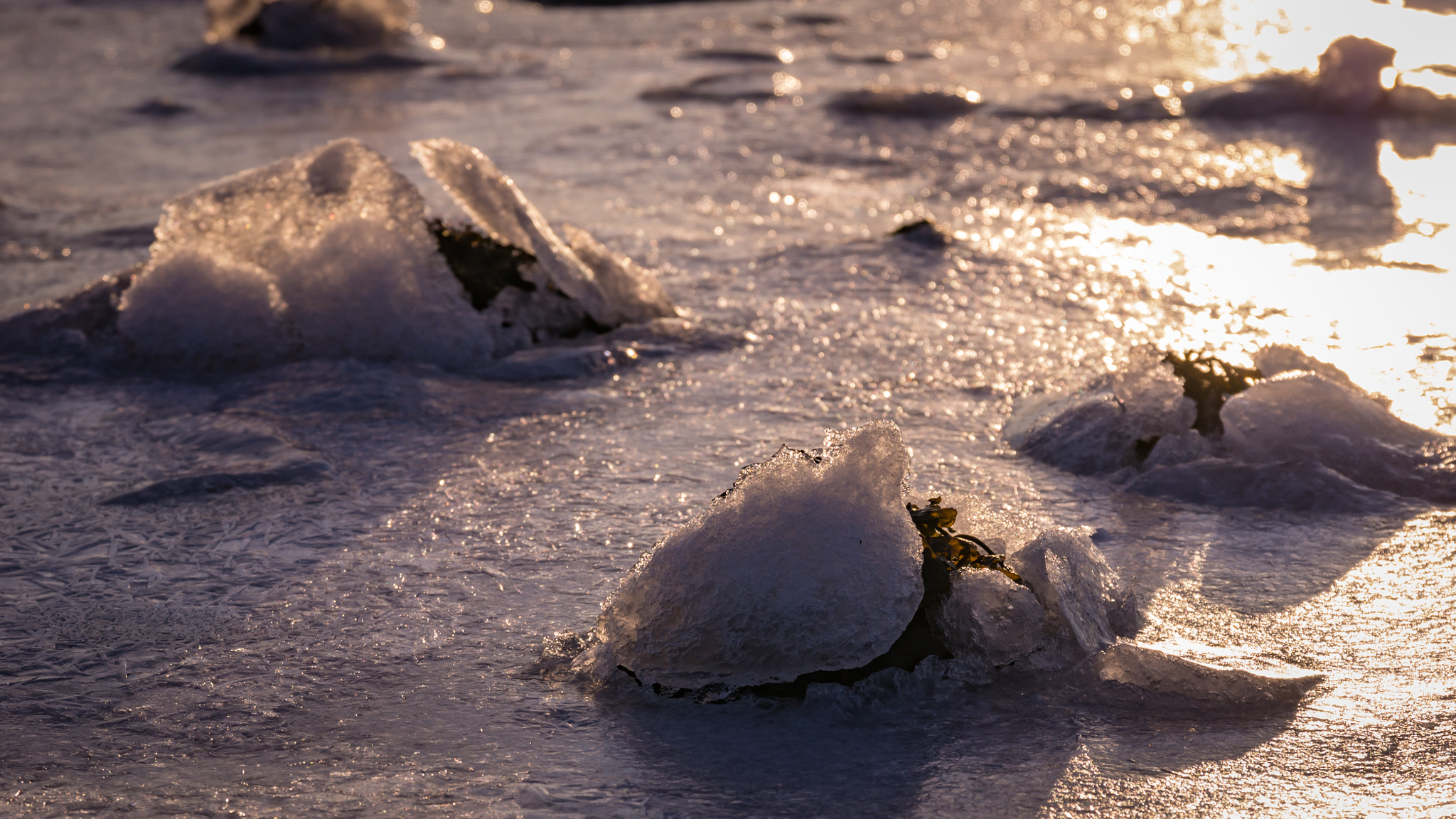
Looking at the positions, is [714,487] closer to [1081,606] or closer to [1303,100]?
[1081,606]

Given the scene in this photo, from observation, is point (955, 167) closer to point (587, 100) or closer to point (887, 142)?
point (887, 142)

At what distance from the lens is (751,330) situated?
3709 millimetres

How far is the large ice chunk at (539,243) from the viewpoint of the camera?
355cm

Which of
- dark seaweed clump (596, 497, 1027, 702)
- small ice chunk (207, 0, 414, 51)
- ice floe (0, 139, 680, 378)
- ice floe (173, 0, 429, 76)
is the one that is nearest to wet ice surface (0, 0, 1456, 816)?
dark seaweed clump (596, 497, 1027, 702)

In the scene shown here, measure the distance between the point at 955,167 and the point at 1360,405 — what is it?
2.92m

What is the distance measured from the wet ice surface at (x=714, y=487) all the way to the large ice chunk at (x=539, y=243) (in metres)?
0.17

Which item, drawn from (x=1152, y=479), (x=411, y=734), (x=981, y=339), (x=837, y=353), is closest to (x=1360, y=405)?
(x=1152, y=479)

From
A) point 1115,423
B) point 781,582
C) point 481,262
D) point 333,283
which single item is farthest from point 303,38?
point 781,582

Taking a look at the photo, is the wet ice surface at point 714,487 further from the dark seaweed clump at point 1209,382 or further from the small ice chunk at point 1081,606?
the dark seaweed clump at point 1209,382

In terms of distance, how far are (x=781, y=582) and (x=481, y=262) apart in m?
2.01

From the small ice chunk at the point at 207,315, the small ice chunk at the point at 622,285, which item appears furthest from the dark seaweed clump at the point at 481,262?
the small ice chunk at the point at 207,315

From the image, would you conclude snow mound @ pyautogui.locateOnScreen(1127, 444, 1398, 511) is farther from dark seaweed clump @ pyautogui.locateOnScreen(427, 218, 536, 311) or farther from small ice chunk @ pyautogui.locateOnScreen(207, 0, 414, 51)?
small ice chunk @ pyautogui.locateOnScreen(207, 0, 414, 51)

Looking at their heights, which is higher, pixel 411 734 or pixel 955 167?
pixel 955 167

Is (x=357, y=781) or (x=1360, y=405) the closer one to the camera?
(x=357, y=781)
